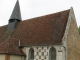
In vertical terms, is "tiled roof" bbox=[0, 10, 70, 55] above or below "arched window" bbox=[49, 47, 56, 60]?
above

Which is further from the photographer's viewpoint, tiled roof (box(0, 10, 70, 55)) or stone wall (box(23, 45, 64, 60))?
tiled roof (box(0, 10, 70, 55))

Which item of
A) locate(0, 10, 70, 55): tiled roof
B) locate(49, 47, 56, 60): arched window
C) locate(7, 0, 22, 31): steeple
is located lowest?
locate(49, 47, 56, 60): arched window

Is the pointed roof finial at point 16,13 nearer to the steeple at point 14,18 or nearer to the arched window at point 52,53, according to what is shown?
the steeple at point 14,18

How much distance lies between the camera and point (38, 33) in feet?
75.3

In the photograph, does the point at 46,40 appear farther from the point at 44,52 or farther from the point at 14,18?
the point at 14,18

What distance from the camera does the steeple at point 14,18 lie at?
27.1 metres

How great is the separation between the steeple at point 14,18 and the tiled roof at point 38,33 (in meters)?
1.08

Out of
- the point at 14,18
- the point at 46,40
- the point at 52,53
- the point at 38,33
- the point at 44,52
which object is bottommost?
the point at 52,53

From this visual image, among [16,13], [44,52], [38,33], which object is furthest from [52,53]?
[16,13]

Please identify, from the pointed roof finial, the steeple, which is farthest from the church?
the pointed roof finial

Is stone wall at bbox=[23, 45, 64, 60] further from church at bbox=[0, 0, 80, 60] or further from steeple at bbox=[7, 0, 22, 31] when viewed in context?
steeple at bbox=[7, 0, 22, 31]

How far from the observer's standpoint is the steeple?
27.1 meters

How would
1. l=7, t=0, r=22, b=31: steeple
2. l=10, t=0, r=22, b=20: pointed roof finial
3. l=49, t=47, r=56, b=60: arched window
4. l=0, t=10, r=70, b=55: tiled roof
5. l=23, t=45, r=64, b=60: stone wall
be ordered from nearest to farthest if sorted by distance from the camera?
l=23, t=45, r=64, b=60: stone wall < l=49, t=47, r=56, b=60: arched window < l=0, t=10, r=70, b=55: tiled roof < l=7, t=0, r=22, b=31: steeple < l=10, t=0, r=22, b=20: pointed roof finial

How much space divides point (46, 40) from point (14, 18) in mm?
8698
